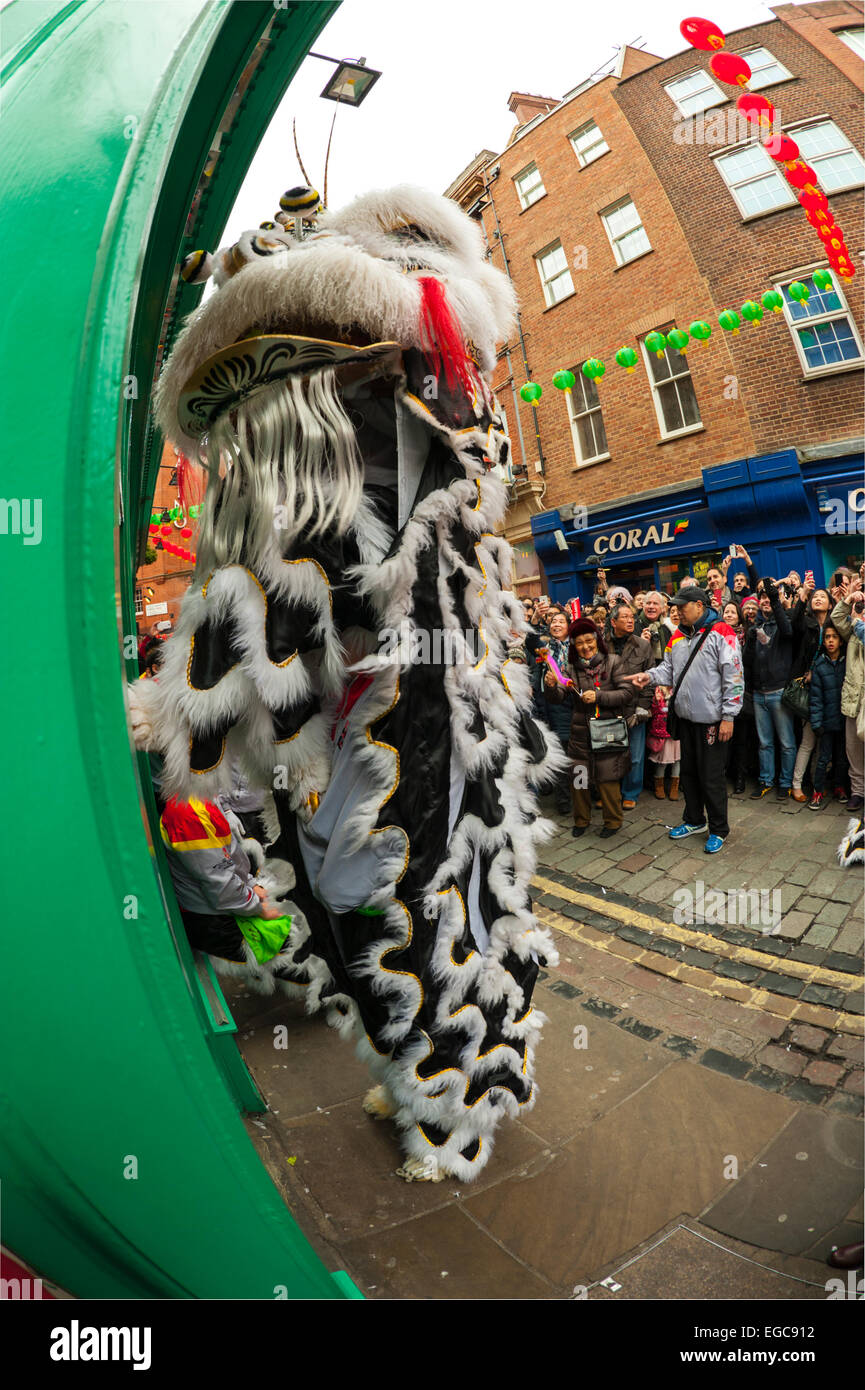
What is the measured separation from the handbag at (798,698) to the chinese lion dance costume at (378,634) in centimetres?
92

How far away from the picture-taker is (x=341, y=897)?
1.35 meters

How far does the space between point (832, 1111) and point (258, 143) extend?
7.13ft

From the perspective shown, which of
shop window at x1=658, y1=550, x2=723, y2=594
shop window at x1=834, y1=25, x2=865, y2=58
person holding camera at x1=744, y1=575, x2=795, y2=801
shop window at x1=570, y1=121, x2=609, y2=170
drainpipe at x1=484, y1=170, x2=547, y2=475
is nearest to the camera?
shop window at x1=834, y1=25, x2=865, y2=58

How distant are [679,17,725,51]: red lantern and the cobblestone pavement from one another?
4.96 feet

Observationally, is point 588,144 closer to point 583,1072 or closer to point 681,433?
point 681,433

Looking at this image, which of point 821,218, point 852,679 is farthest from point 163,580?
point 852,679

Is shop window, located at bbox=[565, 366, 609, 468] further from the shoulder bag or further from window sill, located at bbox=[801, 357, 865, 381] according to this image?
the shoulder bag

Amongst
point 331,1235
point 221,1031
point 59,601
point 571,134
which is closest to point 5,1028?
point 59,601

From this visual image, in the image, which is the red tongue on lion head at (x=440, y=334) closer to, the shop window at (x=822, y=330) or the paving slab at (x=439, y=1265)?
the shop window at (x=822, y=330)

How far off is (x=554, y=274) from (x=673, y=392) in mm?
427

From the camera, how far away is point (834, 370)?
1.07m

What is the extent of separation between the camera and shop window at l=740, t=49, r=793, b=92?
1013mm

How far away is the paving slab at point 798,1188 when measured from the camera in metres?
1.07

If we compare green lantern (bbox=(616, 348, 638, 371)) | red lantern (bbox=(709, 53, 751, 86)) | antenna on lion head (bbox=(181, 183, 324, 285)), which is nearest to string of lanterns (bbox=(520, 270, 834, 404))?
green lantern (bbox=(616, 348, 638, 371))
